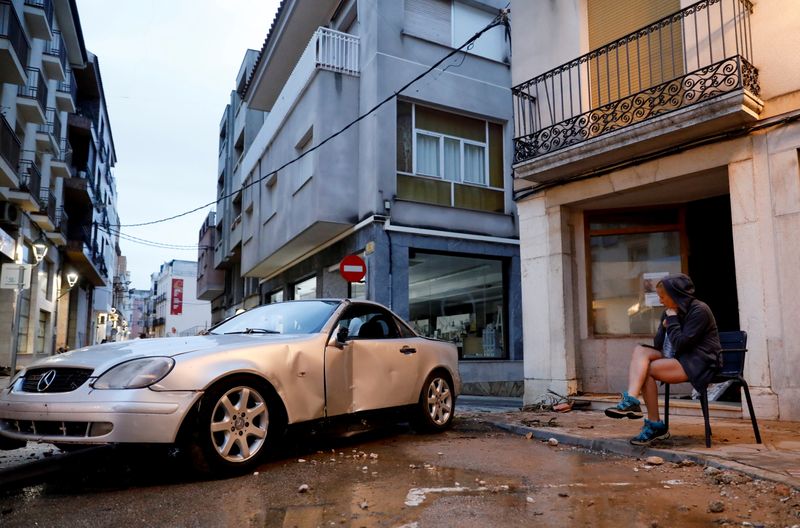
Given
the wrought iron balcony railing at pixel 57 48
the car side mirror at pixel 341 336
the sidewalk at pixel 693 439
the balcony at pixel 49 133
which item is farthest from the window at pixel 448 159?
the wrought iron balcony railing at pixel 57 48

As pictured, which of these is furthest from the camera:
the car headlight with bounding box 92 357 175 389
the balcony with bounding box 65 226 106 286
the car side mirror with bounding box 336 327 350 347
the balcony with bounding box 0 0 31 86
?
the balcony with bounding box 65 226 106 286

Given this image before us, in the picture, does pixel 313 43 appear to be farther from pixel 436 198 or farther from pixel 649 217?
pixel 649 217

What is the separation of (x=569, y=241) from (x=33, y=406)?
7.71 meters

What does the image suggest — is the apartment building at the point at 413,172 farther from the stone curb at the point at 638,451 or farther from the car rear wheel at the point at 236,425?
the car rear wheel at the point at 236,425

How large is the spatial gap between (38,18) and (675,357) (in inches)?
918

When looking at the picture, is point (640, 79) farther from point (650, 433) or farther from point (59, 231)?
point (59, 231)

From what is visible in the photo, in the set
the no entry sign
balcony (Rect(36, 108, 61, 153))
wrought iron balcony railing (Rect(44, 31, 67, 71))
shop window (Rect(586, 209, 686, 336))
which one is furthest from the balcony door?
wrought iron balcony railing (Rect(44, 31, 67, 71))

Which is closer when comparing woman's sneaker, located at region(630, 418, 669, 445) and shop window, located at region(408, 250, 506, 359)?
woman's sneaker, located at region(630, 418, 669, 445)

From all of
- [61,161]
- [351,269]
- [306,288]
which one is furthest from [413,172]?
[61,161]

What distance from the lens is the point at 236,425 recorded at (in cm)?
476

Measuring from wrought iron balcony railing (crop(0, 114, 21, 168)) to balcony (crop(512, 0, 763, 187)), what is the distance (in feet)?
→ 46.3

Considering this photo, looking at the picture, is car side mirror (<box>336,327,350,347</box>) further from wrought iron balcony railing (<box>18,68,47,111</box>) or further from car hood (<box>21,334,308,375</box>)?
wrought iron balcony railing (<box>18,68,47,111</box>)

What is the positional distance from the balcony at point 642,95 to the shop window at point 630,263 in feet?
4.05

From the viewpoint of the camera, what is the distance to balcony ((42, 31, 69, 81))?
23.8 m
